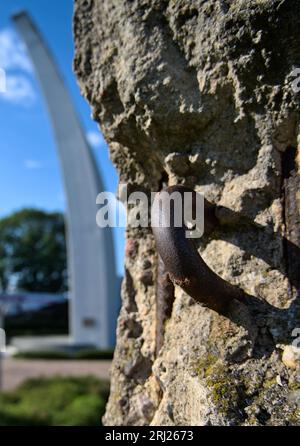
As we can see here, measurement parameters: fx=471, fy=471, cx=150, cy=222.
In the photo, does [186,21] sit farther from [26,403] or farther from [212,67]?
[26,403]

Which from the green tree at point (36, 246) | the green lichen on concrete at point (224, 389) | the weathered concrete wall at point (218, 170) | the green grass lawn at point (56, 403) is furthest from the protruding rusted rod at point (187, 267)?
the green tree at point (36, 246)

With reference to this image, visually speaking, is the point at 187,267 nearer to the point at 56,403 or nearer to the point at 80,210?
the point at 56,403

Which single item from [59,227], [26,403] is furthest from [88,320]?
[59,227]

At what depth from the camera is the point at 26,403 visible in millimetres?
8164

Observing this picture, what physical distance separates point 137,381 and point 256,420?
0.60 meters

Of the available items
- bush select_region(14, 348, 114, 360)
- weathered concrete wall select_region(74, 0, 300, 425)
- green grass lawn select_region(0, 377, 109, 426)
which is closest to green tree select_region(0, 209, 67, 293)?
bush select_region(14, 348, 114, 360)

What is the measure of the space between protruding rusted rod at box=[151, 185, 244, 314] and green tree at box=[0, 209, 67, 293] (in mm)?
41059

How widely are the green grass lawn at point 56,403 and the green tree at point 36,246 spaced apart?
1268 inches

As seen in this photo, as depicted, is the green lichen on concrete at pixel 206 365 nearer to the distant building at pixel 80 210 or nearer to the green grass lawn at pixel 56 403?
the green grass lawn at pixel 56 403

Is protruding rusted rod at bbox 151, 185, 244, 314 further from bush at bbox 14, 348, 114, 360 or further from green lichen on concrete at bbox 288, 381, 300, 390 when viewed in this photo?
bush at bbox 14, 348, 114, 360

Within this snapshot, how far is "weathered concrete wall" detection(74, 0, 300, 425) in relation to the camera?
4.18ft

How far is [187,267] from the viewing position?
1.25 m

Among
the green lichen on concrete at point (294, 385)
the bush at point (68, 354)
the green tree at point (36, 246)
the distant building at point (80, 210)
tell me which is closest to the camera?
the green lichen on concrete at point (294, 385)

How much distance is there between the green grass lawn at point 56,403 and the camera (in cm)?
681
